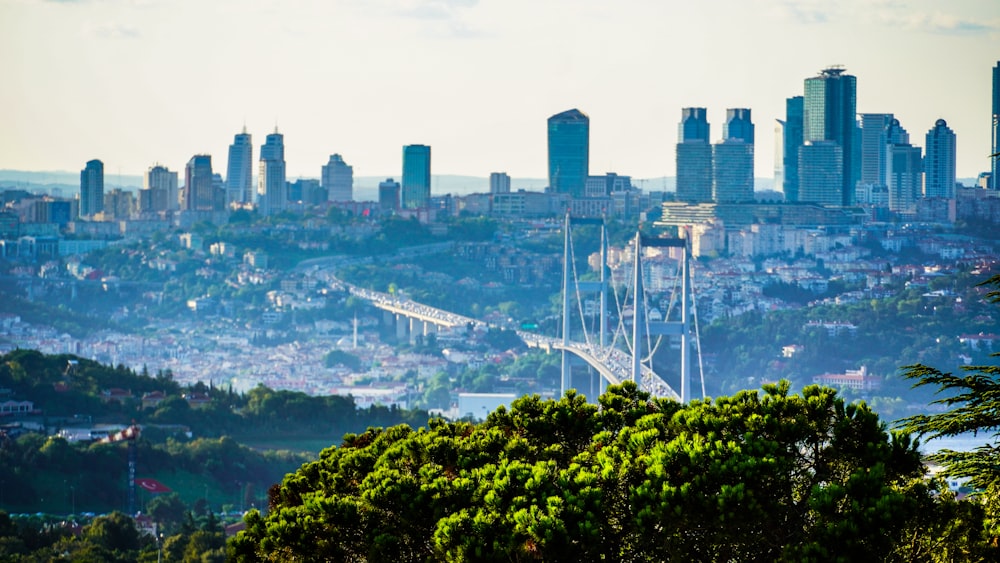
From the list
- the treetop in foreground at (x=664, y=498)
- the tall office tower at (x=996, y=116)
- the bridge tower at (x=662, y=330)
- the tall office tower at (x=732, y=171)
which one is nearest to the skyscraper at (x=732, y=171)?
the tall office tower at (x=732, y=171)

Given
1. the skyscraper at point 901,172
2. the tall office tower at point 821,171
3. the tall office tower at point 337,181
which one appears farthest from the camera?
the tall office tower at point 337,181

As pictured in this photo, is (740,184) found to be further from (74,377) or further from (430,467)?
(430,467)

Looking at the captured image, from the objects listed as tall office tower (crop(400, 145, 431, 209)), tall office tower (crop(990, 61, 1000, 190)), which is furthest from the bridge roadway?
tall office tower (crop(990, 61, 1000, 190))

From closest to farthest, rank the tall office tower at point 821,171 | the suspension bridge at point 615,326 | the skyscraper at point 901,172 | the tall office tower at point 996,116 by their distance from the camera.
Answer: the suspension bridge at point 615,326
the tall office tower at point 996,116
the skyscraper at point 901,172
the tall office tower at point 821,171

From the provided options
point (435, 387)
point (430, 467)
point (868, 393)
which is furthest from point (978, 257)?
point (430, 467)

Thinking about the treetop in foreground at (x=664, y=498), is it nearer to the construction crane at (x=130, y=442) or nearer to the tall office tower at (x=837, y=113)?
the construction crane at (x=130, y=442)

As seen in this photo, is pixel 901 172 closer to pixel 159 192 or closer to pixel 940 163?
pixel 940 163
